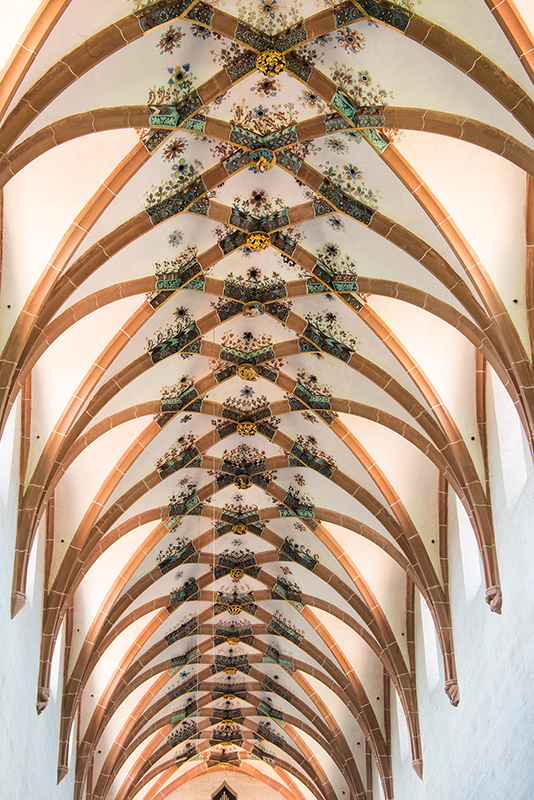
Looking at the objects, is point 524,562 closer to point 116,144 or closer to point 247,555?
point 116,144

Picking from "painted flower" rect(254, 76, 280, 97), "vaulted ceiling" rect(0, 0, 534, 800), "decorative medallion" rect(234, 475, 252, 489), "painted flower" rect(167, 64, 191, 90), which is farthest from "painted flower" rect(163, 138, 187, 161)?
"decorative medallion" rect(234, 475, 252, 489)

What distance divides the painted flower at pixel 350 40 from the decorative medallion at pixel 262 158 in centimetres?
240

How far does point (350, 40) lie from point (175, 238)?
5.01 metres

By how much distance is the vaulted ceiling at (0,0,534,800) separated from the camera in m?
14.3

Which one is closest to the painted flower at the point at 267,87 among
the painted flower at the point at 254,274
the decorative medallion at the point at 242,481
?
the painted flower at the point at 254,274

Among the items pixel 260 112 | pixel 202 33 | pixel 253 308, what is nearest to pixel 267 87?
pixel 260 112

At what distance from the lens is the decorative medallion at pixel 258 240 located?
1820 centimetres

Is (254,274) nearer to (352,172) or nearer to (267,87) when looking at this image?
(352,172)

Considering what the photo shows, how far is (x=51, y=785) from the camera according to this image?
20.9 meters

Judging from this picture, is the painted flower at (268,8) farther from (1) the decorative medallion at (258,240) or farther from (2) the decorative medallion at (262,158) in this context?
(1) the decorative medallion at (258,240)

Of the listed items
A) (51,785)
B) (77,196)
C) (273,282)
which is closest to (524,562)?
(273,282)

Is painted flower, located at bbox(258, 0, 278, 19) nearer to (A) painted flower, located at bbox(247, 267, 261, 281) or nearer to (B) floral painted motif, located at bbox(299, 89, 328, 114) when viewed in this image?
(B) floral painted motif, located at bbox(299, 89, 328, 114)

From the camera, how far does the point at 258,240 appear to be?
18.2 meters

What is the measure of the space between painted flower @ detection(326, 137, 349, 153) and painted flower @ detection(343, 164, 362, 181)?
11.5 inches
